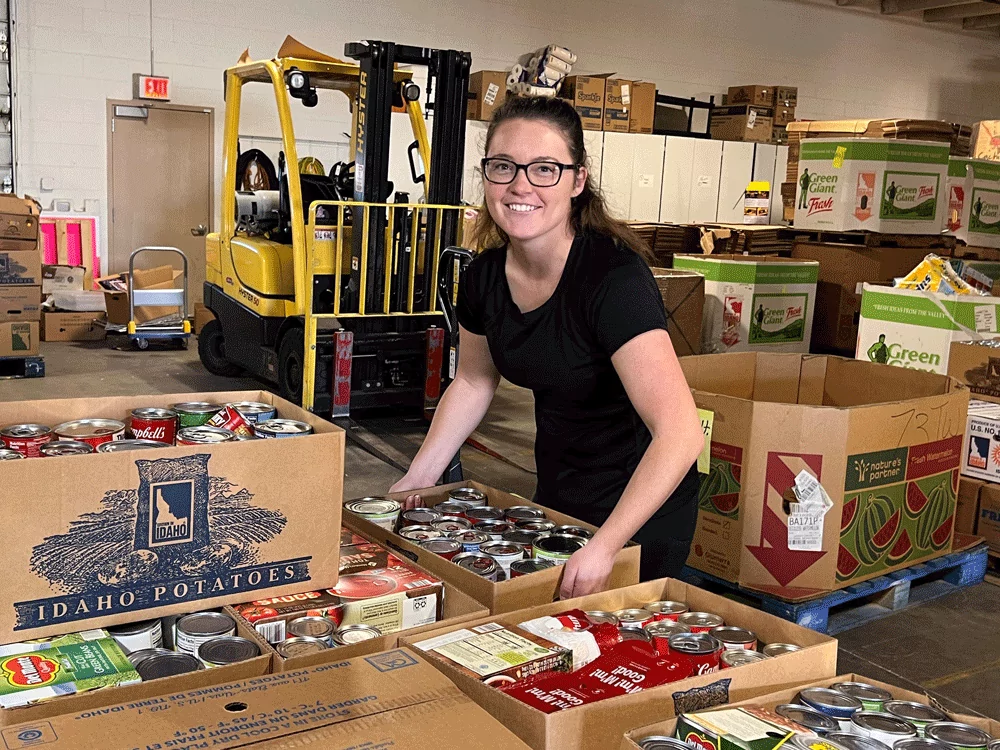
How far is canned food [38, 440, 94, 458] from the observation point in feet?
5.24

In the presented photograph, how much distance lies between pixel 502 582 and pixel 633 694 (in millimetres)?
427

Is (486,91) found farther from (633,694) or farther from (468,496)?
(633,694)

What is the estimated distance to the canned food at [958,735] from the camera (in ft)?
4.21

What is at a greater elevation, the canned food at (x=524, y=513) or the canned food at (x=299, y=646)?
the canned food at (x=524, y=513)

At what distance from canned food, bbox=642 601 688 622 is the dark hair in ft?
2.59

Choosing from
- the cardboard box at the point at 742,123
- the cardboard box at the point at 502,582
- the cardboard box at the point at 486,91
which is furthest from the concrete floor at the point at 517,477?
the cardboard box at the point at 742,123

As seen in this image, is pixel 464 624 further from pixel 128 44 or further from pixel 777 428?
pixel 128 44

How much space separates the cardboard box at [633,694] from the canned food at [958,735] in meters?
0.22

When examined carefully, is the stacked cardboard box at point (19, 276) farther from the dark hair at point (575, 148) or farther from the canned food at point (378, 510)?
the canned food at point (378, 510)

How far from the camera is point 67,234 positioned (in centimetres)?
1038

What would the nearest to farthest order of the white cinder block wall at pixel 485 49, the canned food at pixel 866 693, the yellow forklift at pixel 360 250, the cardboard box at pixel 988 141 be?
the canned food at pixel 866 693 → the yellow forklift at pixel 360 250 → the cardboard box at pixel 988 141 → the white cinder block wall at pixel 485 49

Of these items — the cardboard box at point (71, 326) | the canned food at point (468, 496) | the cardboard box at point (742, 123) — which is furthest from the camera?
the cardboard box at point (742, 123)

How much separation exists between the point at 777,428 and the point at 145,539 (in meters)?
2.51

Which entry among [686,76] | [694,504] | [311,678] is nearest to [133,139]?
[686,76]
